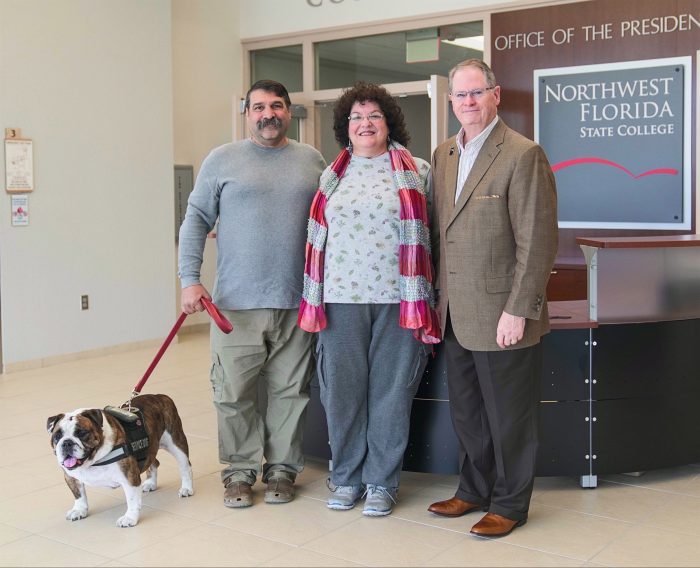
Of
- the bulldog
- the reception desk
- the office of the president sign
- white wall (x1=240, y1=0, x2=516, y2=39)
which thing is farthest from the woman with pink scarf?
white wall (x1=240, y1=0, x2=516, y2=39)

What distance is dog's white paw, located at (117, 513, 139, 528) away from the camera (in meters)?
3.44

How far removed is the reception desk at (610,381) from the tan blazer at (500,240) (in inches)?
23.9

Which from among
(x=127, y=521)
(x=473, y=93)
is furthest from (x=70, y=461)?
(x=473, y=93)

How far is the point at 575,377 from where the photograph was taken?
3.79 m

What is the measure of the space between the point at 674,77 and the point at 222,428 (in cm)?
456

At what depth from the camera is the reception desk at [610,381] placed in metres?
3.79

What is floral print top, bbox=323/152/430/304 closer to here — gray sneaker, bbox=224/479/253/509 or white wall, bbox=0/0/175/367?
gray sneaker, bbox=224/479/253/509

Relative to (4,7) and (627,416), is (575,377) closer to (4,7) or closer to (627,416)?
(627,416)

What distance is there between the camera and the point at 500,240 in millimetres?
3115

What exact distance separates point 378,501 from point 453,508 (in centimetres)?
28

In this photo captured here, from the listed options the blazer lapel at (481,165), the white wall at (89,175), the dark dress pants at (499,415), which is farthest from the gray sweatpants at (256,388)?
the white wall at (89,175)

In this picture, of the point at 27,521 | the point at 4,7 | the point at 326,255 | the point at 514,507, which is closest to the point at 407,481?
the point at 514,507

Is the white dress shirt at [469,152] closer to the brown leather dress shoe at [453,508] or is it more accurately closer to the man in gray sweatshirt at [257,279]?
the man in gray sweatshirt at [257,279]

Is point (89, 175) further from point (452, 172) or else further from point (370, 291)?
point (452, 172)
